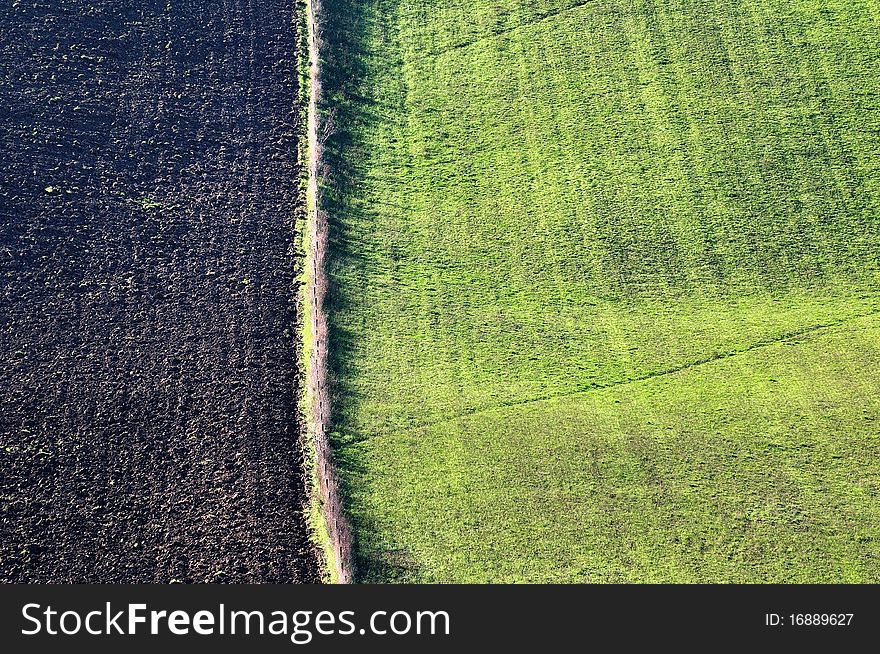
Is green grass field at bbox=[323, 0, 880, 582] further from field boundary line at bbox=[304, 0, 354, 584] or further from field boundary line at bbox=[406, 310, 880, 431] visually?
field boundary line at bbox=[304, 0, 354, 584]

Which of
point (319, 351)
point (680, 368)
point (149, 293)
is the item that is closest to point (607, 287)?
point (680, 368)

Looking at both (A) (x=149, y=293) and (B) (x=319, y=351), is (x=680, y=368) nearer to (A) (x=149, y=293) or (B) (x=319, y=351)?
(B) (x=319, y=351)

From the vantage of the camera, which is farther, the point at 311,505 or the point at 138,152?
the point at 138,152

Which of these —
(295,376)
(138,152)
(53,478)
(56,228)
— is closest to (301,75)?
(138,152)

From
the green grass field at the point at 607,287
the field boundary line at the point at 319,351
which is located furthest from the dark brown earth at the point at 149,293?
the green grass field at the point at 607,287

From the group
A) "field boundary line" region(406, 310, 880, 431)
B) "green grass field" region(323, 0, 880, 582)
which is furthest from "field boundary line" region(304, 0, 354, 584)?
"field boundary line" region(406, 310, 880, 431)

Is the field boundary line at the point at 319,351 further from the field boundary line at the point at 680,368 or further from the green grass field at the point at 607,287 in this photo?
the field boundary line at the point at 680,368

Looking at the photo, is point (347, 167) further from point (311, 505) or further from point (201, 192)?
point (311, 505)
